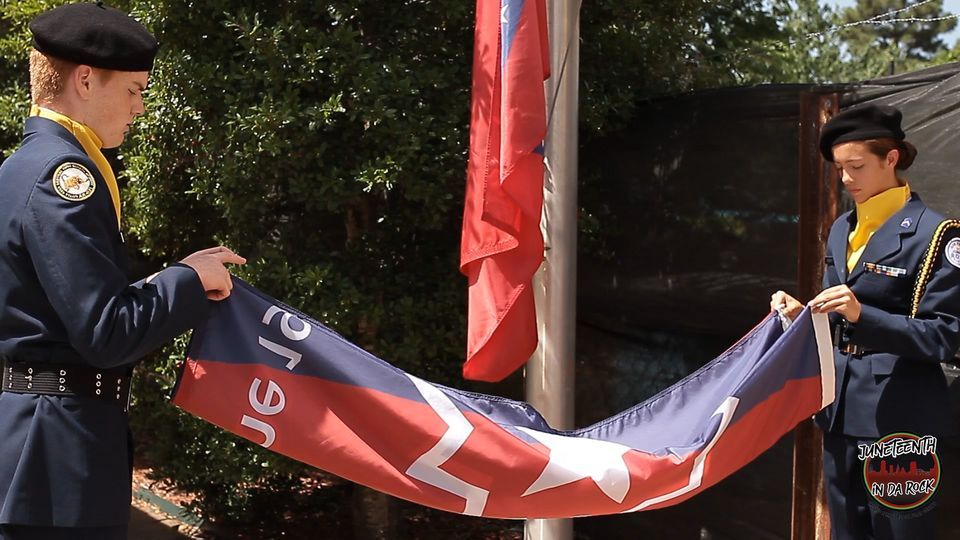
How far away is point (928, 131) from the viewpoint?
3988 mm

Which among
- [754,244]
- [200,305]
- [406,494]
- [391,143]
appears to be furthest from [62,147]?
[754,244]

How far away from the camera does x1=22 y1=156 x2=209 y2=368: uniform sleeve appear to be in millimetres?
2305

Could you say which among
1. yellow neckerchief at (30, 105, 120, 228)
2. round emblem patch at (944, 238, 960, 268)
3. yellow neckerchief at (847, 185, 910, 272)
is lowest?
round emblem patch at (944, 238, 960, 268)

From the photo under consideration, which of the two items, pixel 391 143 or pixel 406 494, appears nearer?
pixel 406 494

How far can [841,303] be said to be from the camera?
3.25m

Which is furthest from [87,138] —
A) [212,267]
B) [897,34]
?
[897,34]

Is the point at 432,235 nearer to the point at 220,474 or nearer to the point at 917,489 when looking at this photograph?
the point at 220,474

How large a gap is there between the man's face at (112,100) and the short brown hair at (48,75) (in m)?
0.07

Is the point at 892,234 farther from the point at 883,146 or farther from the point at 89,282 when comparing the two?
the point at 89,282

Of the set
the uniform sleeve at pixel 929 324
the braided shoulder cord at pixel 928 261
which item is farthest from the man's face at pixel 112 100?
the braided shoulder cord at pixel 928 261

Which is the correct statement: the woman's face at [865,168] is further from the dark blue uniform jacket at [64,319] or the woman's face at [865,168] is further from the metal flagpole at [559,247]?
the dark blue uniform jacket at [64,319]

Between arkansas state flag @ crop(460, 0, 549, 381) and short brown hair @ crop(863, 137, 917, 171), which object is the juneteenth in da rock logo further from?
arkansas state flag @ crop(460, 0, 549, 381)

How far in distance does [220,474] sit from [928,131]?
126 inches

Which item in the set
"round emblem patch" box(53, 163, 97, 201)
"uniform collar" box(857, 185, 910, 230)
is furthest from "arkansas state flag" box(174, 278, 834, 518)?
"round emblem patch" box(53, 163, 97, 201)
